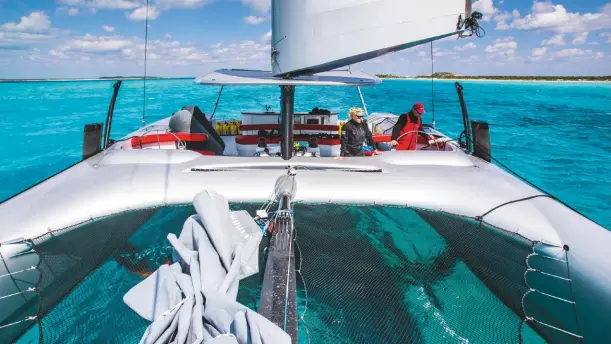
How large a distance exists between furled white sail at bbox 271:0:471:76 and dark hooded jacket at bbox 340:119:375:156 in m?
1.65

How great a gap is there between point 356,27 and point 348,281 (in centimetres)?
210

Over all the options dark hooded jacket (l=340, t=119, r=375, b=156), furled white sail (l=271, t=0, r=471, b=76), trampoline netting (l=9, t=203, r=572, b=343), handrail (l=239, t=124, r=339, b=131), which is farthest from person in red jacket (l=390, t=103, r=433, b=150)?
furled white sail (l=271, t=0, r=471, b=76)

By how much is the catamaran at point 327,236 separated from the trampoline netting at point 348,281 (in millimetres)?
14

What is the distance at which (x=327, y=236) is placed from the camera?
3348mm

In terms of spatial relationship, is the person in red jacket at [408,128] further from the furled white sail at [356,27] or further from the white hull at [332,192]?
the furled white sail at [356,27]

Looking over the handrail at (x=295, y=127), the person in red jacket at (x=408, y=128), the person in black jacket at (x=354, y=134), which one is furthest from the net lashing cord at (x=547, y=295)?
the handrail at (x=295, y=127)

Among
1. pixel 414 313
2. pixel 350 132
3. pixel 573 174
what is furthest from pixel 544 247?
pixel 573 174

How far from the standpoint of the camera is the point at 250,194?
9.91 feet

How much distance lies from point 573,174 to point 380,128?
219 inches

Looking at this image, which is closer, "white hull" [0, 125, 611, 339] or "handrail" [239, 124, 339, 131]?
"white hull" [0, 125, 611, 339]

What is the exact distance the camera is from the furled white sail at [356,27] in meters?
2.53

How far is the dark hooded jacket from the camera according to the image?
471cm

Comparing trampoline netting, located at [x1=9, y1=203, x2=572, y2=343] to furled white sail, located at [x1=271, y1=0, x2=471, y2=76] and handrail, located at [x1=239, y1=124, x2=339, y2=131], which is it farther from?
handrail, located at [x1=239, y1=124, x2=339, y2=131]

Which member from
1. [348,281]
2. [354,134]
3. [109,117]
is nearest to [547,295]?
[348,281]
